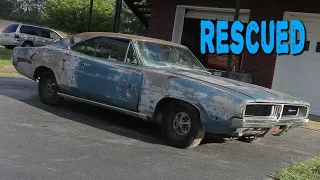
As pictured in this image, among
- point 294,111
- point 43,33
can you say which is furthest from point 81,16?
point 294,111

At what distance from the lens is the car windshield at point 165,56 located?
7.26 m

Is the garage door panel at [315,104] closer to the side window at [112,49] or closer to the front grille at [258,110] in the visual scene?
the front grille at [258,110]

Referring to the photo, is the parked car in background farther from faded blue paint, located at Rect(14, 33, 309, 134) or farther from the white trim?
faded blue paint, located at Rect(14, 33, 309, 134)

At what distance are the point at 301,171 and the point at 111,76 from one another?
314 centimetres

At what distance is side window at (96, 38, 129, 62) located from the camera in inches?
291

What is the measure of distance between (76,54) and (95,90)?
877mm

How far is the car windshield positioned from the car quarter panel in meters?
0.49

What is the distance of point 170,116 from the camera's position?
6.64 meters

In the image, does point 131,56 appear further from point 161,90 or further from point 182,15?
point 182,15

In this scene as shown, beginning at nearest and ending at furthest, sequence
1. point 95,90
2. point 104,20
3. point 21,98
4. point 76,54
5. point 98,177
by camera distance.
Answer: point 98,177 < point 95,90 < point 76,54 < point 21,98 < point 104,20

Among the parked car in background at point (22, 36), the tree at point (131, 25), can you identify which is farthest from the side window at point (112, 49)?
the tree at point (131, 25)

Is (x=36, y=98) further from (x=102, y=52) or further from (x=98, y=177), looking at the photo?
(x=98, y=177)

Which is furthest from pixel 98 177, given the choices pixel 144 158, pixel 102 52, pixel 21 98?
pixel 21 98

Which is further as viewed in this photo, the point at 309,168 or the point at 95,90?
the point at 95,90
